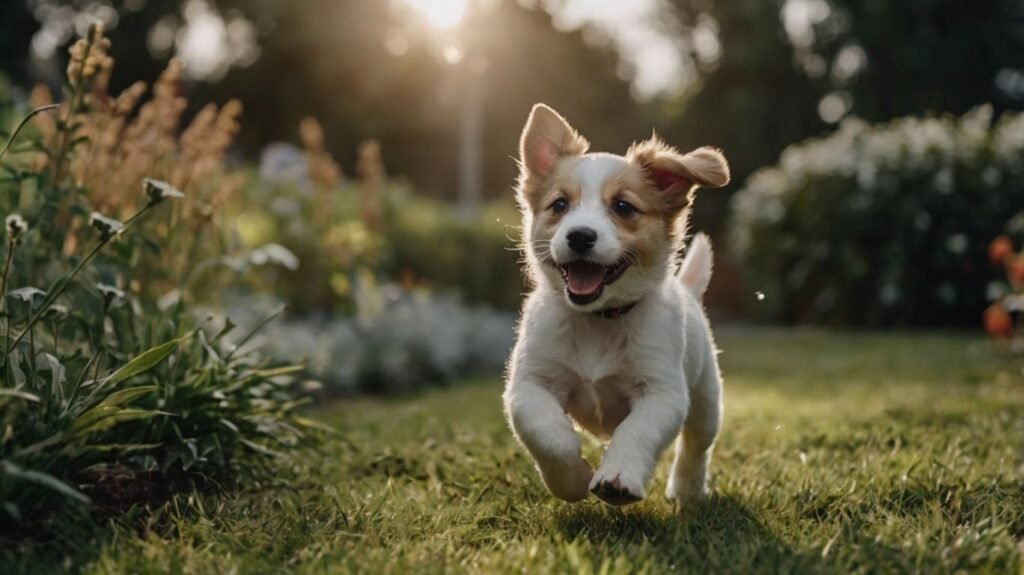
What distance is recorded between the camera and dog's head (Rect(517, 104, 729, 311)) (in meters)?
3.21

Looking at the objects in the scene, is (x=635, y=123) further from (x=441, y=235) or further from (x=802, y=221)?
(x=441, y=235)

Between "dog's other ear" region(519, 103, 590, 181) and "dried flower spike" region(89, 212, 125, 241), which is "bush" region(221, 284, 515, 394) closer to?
"dog's other ear" region(519, 103, 590, 181)

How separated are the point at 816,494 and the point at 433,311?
6108 mm

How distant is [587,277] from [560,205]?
34cm

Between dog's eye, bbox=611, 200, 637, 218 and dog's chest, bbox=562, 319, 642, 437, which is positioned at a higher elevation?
dog's eye, bbox=611, 200, 637, 218

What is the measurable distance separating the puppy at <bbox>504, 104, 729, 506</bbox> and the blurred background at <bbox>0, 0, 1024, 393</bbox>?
1600 millimetres

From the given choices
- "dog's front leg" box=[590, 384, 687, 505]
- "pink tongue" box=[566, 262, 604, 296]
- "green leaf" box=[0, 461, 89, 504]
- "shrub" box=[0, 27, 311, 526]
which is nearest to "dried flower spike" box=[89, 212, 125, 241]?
"shrub" box=[0, 27, 311, 526]

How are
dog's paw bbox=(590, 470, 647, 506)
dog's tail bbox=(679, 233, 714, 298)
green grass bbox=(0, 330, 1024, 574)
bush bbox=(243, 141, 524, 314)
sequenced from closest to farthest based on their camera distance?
green grass bbox=(0, 330, 1024, 574)
dog's paw bbox=(590, 470, 647, 506)
dog's tail bbox=(679, 233, 714, 298)
bush bbox=(243, 141, 524, 314)

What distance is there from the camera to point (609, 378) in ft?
10.7

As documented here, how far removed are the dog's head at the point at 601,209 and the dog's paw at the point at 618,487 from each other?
2.10 ft

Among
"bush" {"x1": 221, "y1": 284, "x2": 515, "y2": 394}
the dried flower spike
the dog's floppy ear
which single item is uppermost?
the dog's floppy ear

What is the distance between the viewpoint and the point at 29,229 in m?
3.73

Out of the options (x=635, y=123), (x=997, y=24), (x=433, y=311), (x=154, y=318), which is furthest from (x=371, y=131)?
(x=154, y=318)

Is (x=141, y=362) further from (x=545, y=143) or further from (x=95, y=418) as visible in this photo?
(x=545, y=143)
